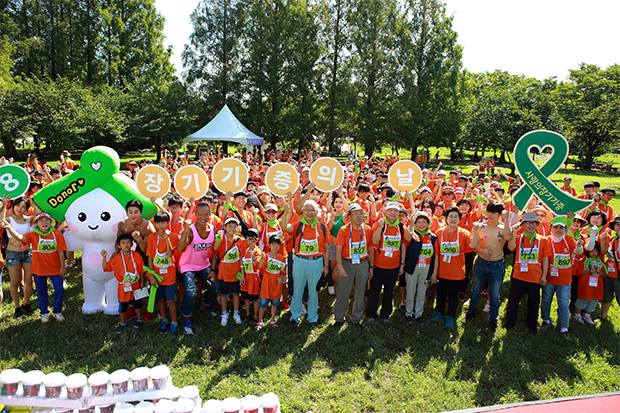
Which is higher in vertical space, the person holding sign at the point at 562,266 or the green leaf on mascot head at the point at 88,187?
the green leaf on mascot head at the point at 88,187

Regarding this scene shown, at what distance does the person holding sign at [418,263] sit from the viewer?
543 centimetres

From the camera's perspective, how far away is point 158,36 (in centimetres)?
3616

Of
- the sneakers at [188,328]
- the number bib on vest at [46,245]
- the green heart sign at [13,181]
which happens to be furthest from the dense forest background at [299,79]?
the sneakers at [188,328]

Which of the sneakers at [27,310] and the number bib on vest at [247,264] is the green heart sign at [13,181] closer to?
the sneakers at [27,310]

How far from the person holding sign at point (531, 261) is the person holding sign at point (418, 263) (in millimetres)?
1132

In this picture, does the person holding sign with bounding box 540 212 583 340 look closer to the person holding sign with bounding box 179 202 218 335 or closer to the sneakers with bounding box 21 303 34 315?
the person holding sign with bounding box 179 202 218 335

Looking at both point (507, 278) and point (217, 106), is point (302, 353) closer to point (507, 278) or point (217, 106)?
point (507, 278)

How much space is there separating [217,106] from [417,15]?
17.7 m

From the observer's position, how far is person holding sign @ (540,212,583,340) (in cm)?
517

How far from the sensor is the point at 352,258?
17.1 feet

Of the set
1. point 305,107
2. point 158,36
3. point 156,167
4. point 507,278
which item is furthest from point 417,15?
point 156,167

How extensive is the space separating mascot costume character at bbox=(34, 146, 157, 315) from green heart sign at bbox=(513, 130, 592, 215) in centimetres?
545

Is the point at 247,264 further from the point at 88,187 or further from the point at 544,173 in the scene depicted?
the point at 544,173

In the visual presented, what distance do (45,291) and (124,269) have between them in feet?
4.48
